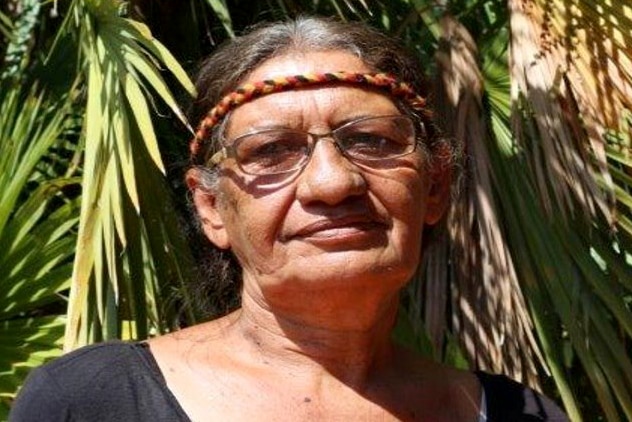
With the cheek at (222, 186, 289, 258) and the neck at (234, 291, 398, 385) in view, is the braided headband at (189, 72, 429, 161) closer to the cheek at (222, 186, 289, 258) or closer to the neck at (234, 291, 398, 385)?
the cheek at (222, 186, 289, 258)

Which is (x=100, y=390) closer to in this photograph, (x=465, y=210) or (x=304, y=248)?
(x=304, y=248)

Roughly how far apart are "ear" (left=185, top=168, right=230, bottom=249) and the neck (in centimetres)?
9

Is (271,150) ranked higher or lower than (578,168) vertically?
higher

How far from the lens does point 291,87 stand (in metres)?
1.84

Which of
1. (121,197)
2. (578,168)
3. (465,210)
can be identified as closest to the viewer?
(121,197)

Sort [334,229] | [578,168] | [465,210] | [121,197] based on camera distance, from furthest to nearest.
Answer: [465,210], [578,168], [121,197], [334,229]

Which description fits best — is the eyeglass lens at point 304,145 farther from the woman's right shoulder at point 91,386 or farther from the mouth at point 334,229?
the woman's right shoulder at point 91,386

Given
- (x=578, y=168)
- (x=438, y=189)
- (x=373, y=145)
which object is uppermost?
(x=373, y=145)

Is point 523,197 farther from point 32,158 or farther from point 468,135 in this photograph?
point 32,158

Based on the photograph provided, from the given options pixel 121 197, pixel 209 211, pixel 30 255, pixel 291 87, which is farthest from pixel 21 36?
pixel 291 87

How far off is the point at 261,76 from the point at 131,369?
413 mm

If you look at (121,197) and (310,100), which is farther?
(121,197)

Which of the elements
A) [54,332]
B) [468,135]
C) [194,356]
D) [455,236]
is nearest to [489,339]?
[455,236]

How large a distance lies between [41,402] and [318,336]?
1.17 feet
